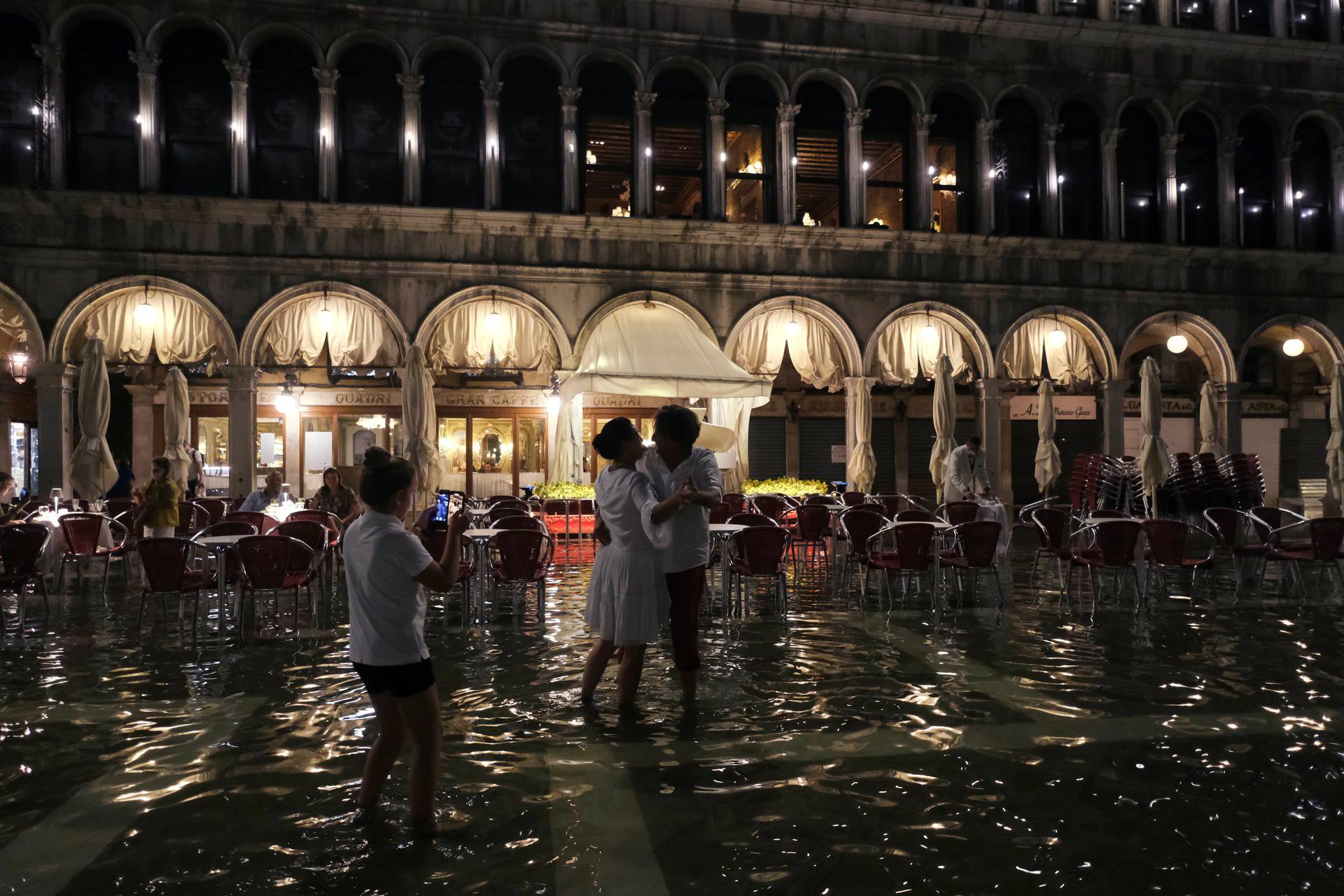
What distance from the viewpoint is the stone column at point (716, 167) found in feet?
58.2

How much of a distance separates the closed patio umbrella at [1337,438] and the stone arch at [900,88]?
30.9 ft

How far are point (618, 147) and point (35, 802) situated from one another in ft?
54.8

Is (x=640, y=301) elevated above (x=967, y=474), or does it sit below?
above

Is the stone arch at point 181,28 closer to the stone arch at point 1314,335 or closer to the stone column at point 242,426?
the stone column at point 242,426

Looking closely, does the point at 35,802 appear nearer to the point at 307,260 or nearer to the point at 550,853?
the point at 550,853

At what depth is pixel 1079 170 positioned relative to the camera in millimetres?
20047

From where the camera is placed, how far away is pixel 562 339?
1695 cm

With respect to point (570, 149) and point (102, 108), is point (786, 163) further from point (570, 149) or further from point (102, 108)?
point (102, 108)

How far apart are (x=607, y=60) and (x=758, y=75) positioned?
3150 mm

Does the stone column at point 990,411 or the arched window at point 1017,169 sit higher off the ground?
the arched window at point 1017,169

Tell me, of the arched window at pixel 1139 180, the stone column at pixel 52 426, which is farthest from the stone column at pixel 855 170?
the stone column at pixel 52 426

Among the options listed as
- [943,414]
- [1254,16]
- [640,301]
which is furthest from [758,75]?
[1254,16]

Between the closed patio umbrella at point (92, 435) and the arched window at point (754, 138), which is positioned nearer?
the closed patio umbrella at point (92, 435)

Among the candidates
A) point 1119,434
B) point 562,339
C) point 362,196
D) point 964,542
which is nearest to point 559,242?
point 562,339
